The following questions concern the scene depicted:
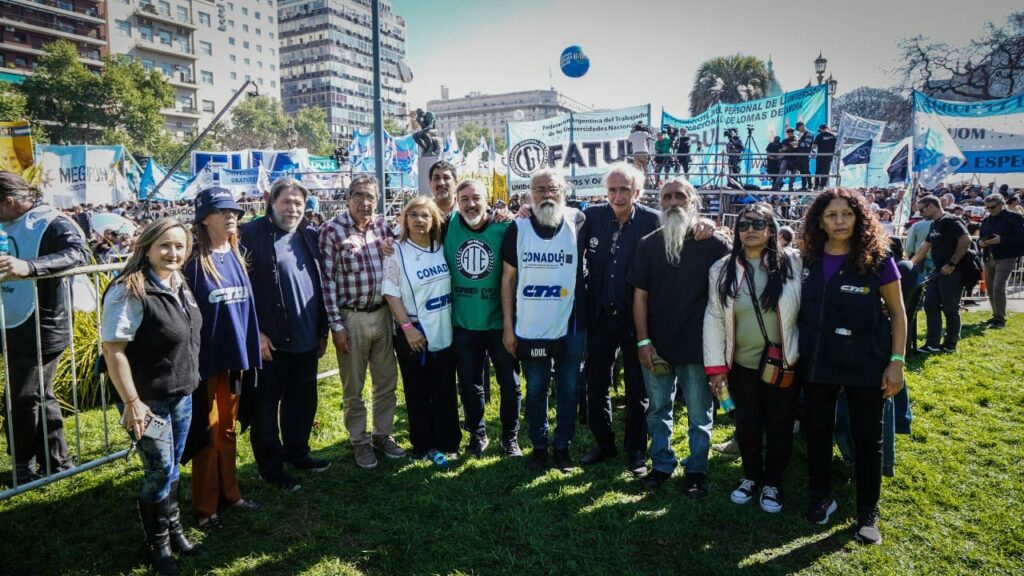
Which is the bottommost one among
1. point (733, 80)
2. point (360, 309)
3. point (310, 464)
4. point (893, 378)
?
point (310, 464)

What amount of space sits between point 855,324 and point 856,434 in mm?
674

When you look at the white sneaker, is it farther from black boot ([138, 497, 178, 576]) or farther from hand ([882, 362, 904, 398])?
black boot ([138, 497, 178, 576])

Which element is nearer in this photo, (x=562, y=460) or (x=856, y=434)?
(x=856, y=434)

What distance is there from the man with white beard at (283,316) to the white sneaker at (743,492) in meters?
2.96

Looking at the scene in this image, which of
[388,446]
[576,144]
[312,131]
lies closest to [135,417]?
[388,446]

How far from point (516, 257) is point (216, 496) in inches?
95.4

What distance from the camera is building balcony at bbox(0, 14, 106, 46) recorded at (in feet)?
180

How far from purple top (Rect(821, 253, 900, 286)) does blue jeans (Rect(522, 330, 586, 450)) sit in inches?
63.5

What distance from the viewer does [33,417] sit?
3879 mm

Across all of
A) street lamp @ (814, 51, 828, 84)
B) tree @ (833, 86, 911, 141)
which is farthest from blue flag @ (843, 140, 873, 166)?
tree @ (833, 86, 911, 141)

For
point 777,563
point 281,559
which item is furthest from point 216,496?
point 777,563

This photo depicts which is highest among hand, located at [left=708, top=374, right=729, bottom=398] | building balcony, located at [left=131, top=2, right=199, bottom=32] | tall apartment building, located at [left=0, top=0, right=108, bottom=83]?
building balcony, located at [left=131, top=2, right=199, bottom=32]

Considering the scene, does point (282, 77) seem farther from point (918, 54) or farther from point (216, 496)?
point (216, 496)

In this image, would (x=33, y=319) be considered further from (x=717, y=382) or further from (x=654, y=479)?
(x=717, y=382)
